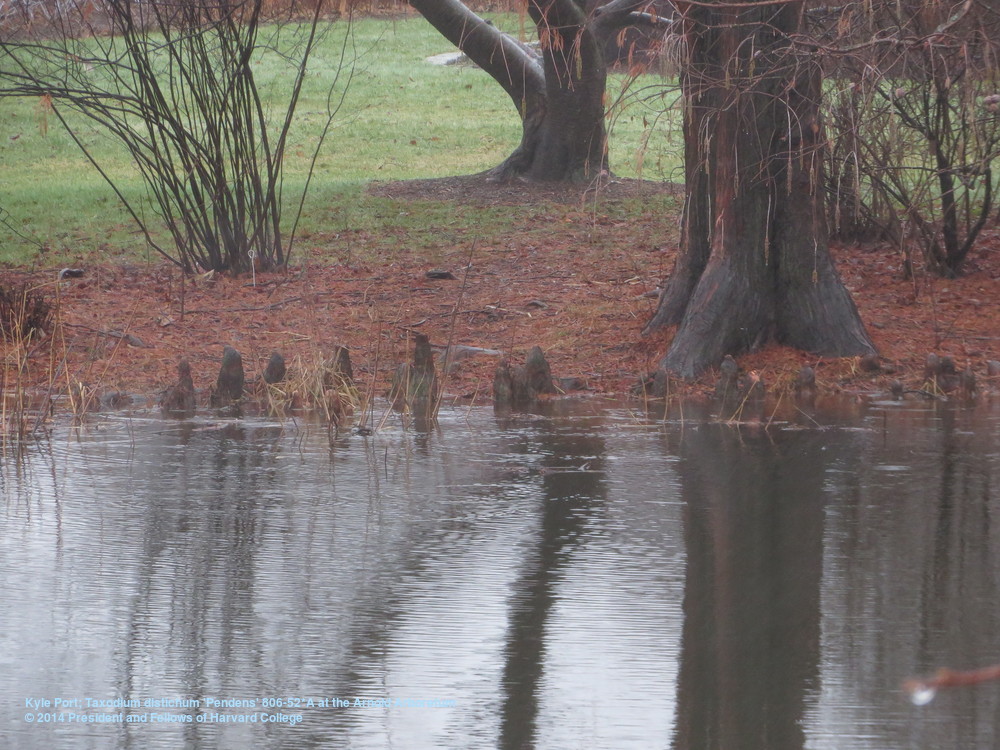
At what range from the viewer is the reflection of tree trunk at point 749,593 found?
13.0ft

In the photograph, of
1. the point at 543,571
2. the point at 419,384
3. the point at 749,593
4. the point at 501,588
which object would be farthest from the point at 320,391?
the point at 749,593

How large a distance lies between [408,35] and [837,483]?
128 feet

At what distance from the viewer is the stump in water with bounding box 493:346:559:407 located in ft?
28.1

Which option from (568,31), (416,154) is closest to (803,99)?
(568,31)

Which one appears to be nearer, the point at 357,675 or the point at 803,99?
the point at 357,675

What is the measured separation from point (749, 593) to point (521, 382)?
3.80 m

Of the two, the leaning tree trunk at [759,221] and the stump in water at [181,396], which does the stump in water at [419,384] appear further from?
the leaning tree trunk at [759,221]

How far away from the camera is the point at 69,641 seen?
14.8ft

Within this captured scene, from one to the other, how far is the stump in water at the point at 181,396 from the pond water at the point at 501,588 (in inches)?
27.5

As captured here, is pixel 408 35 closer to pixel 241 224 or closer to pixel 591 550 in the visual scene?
pixel 241 224

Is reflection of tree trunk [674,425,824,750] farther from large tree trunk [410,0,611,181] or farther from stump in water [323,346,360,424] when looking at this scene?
large tree trunk [410,0,611,181]

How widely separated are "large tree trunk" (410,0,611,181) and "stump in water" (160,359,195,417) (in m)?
9.78

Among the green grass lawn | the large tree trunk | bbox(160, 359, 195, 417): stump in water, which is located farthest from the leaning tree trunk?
the large tree trunk

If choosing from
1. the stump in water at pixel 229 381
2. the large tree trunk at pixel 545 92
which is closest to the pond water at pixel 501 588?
the stump in water at pixel 229 381
